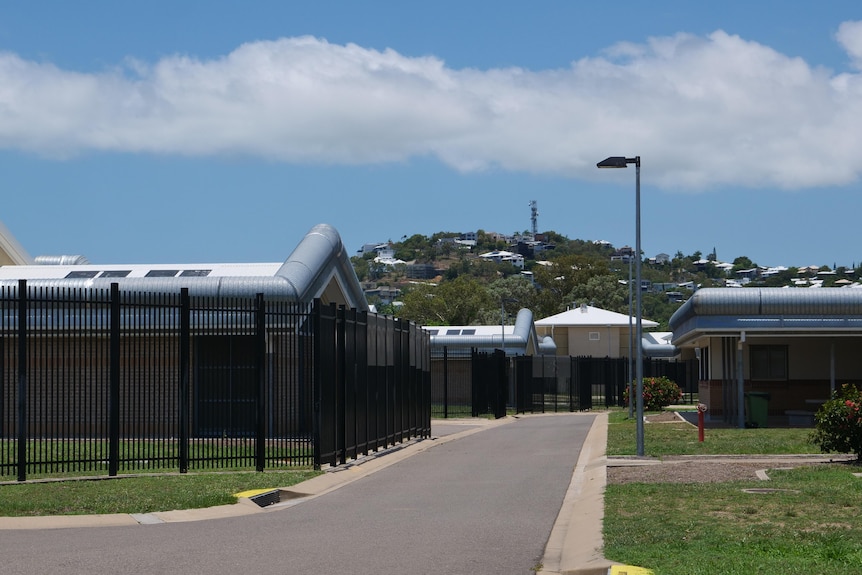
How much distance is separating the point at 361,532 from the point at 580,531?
92.2 inches

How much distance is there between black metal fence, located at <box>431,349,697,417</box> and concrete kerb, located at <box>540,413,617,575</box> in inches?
890

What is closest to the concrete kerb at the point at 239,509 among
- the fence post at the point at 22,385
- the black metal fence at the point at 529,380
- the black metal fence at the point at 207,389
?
the black metal fence at the point at 207,389

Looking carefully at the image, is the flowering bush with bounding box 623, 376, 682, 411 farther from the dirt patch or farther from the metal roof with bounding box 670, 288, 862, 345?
the dirt patch

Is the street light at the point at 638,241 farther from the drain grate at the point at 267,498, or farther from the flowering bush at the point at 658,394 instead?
the flowering bush at the point at 658,394

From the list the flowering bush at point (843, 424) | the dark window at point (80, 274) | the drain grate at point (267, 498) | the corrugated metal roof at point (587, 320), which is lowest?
the drain grate at point (267, 498)

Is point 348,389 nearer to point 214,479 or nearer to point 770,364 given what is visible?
point 214,479

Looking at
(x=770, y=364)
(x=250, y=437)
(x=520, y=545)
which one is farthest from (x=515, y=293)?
(x=520, y=545)

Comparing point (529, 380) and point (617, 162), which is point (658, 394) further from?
point (617, 162)

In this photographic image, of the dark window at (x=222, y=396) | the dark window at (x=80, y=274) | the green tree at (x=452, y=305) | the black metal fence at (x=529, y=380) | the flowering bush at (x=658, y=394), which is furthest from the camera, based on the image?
the green tree at (x=452, y=305)

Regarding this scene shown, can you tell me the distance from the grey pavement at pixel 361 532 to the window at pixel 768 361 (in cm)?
1834

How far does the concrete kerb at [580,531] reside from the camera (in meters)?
10.4

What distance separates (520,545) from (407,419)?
15.7 meters

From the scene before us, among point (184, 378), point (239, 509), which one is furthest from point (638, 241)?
point (239, 509)

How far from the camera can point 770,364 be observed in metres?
36.3
